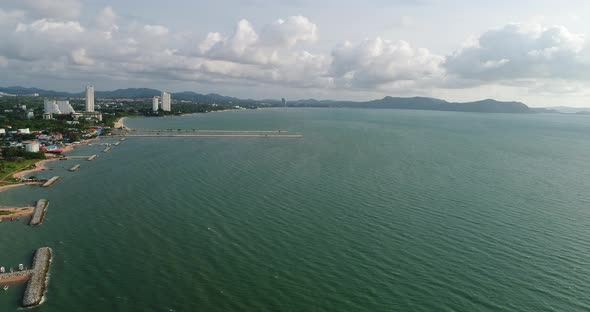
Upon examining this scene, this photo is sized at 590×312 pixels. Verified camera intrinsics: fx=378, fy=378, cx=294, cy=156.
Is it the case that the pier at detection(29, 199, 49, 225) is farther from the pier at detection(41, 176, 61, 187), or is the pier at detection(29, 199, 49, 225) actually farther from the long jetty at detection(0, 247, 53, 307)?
the pier at detection(41, 176, 61, 187)

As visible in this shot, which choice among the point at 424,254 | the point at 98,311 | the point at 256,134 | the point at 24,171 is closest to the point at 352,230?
the point at 424,254

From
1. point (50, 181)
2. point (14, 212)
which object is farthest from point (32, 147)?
point (14, 212)

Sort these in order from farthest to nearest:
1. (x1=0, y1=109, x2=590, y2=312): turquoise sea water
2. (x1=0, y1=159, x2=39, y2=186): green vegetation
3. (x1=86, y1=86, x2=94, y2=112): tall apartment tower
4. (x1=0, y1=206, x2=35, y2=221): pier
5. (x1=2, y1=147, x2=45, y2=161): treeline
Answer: (x1=86, y1=86, x2=94, y2=112): tall apartment tower
(x1=2, y1=147, x2=45, y2=161): treeline
(x1=0, y1=159, x2=39, y2=186): green vegetation
(x1=0, y1=206, x2=35, y2=221): pier
(x1=0, y1=109, x2=590, y2=312): turquoise sea water

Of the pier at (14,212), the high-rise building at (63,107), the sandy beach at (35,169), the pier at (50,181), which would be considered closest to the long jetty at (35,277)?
the pier at (14,212)

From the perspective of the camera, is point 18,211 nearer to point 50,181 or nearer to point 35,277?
point 50,181

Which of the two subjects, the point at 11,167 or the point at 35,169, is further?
the point at 35,169

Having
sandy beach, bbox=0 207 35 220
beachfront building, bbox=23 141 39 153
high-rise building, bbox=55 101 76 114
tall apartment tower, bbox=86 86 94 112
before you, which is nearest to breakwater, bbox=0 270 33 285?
sandy beach, bbox=0 207 35 220

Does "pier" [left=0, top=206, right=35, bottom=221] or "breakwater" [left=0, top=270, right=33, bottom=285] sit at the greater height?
"pier" [left=0, top=206, right=35, bottom=221]
